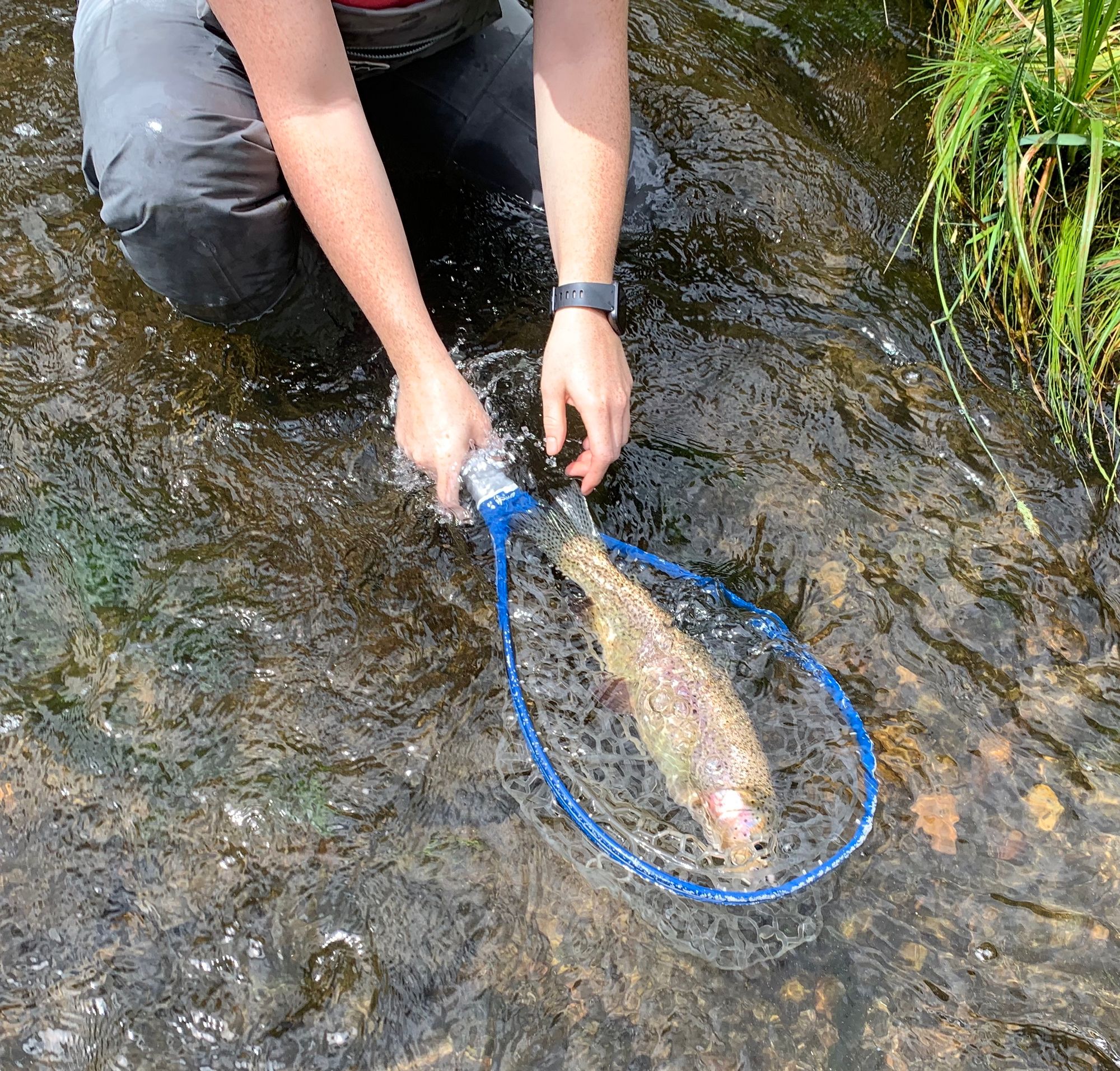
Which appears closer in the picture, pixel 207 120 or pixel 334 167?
pixel 334 167

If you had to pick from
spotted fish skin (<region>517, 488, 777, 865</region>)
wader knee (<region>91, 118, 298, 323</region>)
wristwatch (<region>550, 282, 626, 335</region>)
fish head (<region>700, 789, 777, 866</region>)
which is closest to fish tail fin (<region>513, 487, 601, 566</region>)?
spotted fish skin (<region>517, 488, 777, 865</region>)

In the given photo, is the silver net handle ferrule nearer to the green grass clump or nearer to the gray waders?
the gray waders

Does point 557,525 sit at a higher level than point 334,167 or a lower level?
lower

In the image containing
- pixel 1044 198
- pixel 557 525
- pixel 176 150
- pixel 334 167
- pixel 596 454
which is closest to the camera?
pixel 334 167

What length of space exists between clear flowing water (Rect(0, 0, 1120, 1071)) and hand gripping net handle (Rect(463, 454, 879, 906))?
0.11 metres

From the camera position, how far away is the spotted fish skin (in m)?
2.20

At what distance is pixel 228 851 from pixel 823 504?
6.23 ft

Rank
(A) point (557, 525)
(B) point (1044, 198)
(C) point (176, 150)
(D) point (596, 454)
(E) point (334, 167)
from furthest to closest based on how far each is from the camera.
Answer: (B) point (1044, 198) < (A) point (557, 525) < (C) point (176, 150) < (D) point (596, 454) < (E) point (334, 167)

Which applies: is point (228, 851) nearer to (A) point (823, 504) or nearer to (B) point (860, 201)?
(A) point (823, 504)

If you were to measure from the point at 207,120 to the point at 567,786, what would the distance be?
6.44 ft

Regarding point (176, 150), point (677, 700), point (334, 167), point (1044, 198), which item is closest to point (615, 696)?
point (677, 700)

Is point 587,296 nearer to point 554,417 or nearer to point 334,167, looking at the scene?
point 554,417

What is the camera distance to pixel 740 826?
2.17 metres

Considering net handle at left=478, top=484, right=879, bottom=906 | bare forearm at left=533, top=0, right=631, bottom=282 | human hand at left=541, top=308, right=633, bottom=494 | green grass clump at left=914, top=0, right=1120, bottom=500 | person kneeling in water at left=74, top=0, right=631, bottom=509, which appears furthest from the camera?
green grass clump at left=914, top=0, right=1120, bottom=500
